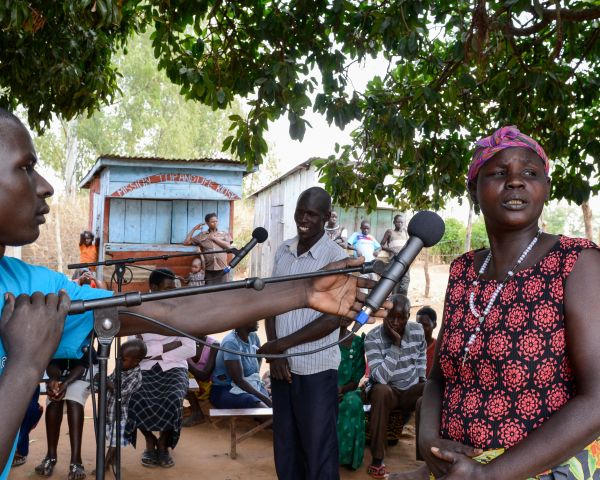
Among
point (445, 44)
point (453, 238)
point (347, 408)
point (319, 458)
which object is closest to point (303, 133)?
point (319, 458)

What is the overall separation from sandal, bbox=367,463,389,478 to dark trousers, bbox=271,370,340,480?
1.62m

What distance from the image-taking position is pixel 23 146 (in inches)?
66.5

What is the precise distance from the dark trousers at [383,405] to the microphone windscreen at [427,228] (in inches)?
160

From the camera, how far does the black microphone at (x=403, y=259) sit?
5.55 ft

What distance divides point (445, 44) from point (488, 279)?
6455 mm

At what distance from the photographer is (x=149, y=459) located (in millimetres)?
5777

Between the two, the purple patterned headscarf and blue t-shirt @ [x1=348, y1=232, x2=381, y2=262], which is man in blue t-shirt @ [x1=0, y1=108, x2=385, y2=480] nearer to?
the purple patterned headscarf

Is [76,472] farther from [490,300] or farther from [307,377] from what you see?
[490,300]

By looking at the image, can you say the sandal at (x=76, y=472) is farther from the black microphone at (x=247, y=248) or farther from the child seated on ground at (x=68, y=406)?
the black microphone at (x=247, y=248)

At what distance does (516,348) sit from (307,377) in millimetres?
2210

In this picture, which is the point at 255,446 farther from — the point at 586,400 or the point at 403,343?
the point at 586,400

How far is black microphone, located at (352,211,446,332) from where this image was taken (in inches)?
66.6

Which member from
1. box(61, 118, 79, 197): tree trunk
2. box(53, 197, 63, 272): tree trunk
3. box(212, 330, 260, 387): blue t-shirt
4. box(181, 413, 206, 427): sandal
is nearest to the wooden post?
box(212, 330, 260, 387): blue t-shirt

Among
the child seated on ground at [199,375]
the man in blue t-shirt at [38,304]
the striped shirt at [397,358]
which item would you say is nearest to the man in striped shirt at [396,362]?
the striped shirt at [397,358]
